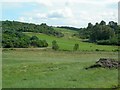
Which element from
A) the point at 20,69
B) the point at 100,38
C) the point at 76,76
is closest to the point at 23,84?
the point at 76,76

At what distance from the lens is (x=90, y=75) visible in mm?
30391

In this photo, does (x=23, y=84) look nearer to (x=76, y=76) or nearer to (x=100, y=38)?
(x=76, y=76)

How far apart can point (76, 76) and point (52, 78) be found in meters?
2.15

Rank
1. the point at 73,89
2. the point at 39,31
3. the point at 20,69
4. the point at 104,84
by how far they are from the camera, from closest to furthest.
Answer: the point at 73,89
the point at 104,84
the point at 20,69
the point at 39,31

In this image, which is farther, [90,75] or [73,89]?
[90,75]

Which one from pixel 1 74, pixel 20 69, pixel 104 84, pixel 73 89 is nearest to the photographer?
pixel 73 89

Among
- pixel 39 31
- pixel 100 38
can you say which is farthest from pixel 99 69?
pixel 39 31

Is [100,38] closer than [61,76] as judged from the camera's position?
No

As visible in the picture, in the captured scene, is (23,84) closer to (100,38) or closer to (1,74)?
(1,74)

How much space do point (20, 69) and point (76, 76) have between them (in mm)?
7831

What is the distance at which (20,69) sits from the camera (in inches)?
1412

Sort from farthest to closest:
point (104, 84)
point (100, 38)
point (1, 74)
Answer: point (100, 38)
point (1, 74)
point (104, 84)

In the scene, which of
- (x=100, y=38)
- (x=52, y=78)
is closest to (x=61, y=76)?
(x=52, y=78)

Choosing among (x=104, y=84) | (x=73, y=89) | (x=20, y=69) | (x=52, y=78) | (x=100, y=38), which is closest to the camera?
(x=73, y=89)
